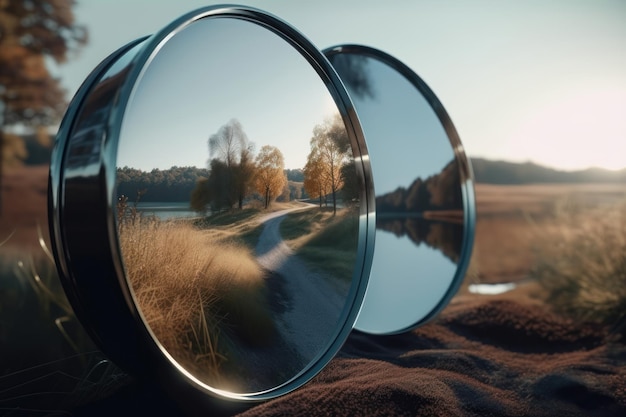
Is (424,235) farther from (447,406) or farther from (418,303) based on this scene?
(447,406)

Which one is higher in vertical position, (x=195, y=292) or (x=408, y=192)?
(x=408, y=192)

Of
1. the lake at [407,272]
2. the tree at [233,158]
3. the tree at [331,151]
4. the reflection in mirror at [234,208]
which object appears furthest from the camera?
the lake at [407,272]

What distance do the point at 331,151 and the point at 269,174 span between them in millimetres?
412

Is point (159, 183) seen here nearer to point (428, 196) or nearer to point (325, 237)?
point (325, 237)

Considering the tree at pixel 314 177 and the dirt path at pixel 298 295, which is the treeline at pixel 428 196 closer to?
the tree at pixel 314 177

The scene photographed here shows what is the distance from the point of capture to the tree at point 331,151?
2549 mm

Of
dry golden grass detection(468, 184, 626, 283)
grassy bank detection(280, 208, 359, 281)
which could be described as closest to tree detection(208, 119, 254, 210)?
grassy bank detection(280, 208, 359, 281)

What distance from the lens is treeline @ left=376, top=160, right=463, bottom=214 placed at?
3442 millimetres

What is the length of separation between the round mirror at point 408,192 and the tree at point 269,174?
1.11 metres

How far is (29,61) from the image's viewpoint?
25.6 ft

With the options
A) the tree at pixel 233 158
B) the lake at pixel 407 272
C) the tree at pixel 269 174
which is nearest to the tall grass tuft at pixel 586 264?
the lake at pixel 407 272

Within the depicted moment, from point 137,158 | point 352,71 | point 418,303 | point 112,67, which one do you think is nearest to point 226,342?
point 137,158

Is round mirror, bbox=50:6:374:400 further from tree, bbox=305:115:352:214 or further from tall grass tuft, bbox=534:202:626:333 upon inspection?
tall grass tuft, bbox=534:202:626:333

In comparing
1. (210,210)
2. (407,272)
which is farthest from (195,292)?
(407,272)
